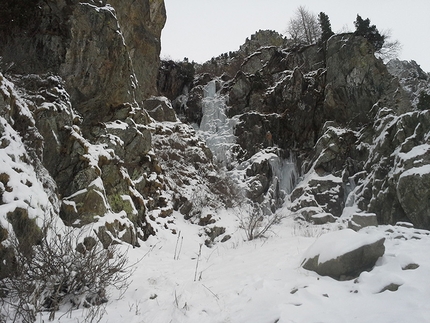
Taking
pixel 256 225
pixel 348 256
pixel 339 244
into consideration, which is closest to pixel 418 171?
pixel 256 225

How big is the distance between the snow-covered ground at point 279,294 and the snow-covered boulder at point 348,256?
149mm

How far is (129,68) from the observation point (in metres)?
12.6

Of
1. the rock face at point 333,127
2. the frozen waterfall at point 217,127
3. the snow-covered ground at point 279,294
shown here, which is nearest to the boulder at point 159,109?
the frozen waterfall at point 217,127

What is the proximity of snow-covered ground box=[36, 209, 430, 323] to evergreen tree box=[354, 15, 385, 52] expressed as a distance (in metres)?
21.2

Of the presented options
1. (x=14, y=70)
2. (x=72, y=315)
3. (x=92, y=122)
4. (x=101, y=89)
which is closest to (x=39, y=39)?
(x=14, y=70)

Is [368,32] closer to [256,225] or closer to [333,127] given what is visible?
[333,127]

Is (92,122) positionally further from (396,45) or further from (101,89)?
(396,45)

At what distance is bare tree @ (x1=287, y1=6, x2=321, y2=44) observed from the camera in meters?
32.6

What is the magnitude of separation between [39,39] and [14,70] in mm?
1876

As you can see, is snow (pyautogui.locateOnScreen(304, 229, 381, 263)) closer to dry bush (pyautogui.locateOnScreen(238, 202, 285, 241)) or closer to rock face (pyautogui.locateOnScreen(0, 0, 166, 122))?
dry bush (pyautogui.locateOnScreen(238, 202, 285, 241))

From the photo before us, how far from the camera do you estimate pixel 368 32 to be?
21.9 meters

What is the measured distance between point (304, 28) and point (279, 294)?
1412 inches

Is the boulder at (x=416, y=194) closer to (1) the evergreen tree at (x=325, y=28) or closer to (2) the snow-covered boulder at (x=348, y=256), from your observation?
(2) the snow-covered boulder at (x=348, y=256)

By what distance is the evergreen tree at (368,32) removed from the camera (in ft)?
71.5
